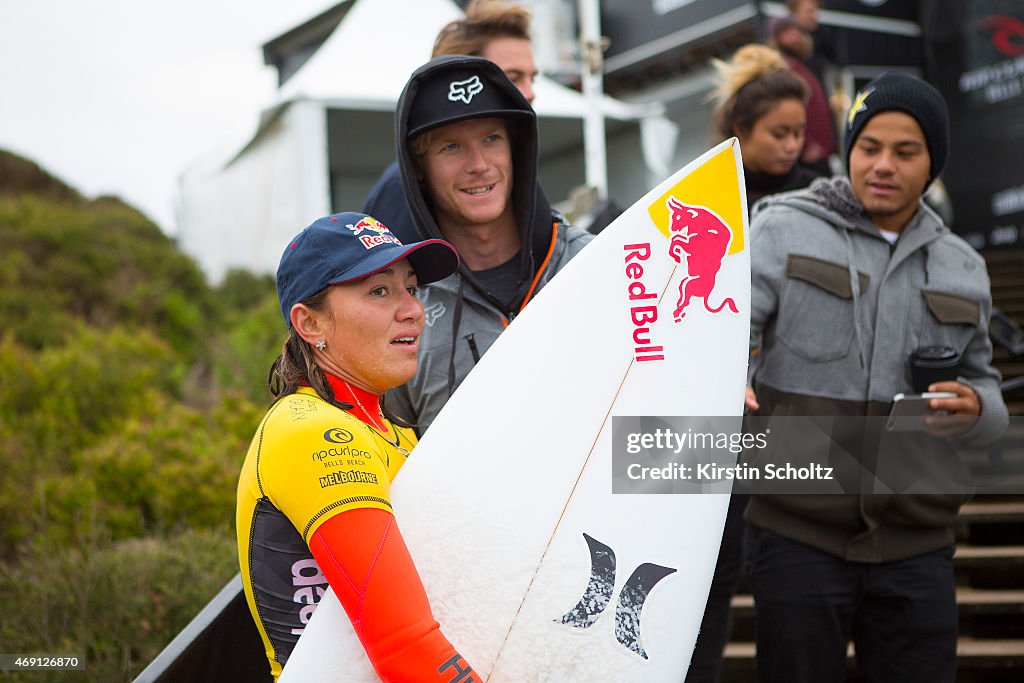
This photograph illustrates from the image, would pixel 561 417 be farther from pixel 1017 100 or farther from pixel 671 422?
pixel 1017 100

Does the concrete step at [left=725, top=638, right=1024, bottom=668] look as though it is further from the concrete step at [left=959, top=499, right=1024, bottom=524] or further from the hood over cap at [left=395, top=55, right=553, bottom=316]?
the hood over cap at [left=395, top=55, right=553, bottom=316]

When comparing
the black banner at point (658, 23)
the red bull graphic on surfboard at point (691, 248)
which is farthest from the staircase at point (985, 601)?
the black banner at point (658, 23)

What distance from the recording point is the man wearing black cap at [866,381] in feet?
6.84

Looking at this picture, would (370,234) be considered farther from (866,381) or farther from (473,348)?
(866,381)

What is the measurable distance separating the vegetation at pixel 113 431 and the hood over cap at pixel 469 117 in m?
2.04

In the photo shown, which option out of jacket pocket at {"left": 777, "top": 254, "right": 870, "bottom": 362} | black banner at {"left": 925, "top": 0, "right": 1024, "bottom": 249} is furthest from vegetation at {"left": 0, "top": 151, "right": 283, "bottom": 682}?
black banner at {"left": 925, "top": 0, "right": 1024, "bottom": 249}

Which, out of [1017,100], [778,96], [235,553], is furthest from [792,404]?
[1017,100]

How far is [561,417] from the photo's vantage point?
199cm

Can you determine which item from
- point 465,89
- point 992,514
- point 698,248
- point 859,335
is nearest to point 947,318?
point 859,335

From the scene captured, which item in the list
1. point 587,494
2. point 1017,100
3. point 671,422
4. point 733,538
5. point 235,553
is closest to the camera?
point 587,494

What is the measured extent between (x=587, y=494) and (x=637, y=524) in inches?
5.2

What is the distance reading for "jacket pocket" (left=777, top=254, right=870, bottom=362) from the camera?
2193 millimetres

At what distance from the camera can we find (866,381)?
7.13ft

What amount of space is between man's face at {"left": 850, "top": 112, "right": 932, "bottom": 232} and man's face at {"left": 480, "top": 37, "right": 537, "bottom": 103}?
1.05m
